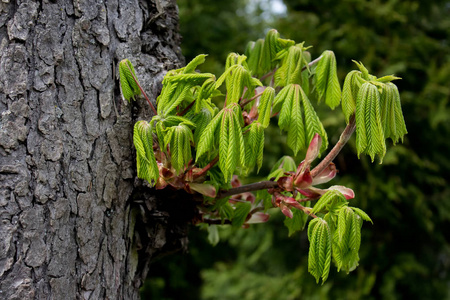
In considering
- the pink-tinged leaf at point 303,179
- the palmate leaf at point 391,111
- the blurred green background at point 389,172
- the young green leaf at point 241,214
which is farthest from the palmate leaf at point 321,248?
the blurred green background at point 389,172

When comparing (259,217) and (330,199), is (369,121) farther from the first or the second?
(259,217)

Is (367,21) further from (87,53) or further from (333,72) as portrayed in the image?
(87,53)

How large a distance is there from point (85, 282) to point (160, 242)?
229 millimetres

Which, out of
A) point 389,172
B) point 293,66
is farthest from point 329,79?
point 389,172

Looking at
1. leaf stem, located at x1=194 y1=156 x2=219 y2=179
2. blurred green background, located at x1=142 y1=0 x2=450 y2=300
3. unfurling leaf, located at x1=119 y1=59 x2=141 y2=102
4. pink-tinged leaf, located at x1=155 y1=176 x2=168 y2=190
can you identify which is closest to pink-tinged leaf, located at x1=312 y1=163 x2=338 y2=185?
leaf stem, located at x1=194 y1=156 x2=219 y2=179

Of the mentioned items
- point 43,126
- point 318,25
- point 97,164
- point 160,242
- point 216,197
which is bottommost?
point 318,25

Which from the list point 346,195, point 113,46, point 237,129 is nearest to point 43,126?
point 113,46

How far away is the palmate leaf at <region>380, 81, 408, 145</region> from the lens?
0.83m

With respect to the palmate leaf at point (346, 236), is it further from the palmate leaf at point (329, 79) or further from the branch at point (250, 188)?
the palmate leaf at point (329, 79)

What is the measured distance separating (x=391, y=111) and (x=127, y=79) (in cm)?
53

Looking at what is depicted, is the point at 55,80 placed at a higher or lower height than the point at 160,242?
higher

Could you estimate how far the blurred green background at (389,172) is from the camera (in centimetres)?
320

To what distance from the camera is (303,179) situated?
3.02 ft

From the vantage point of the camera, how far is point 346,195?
2.94 feet
